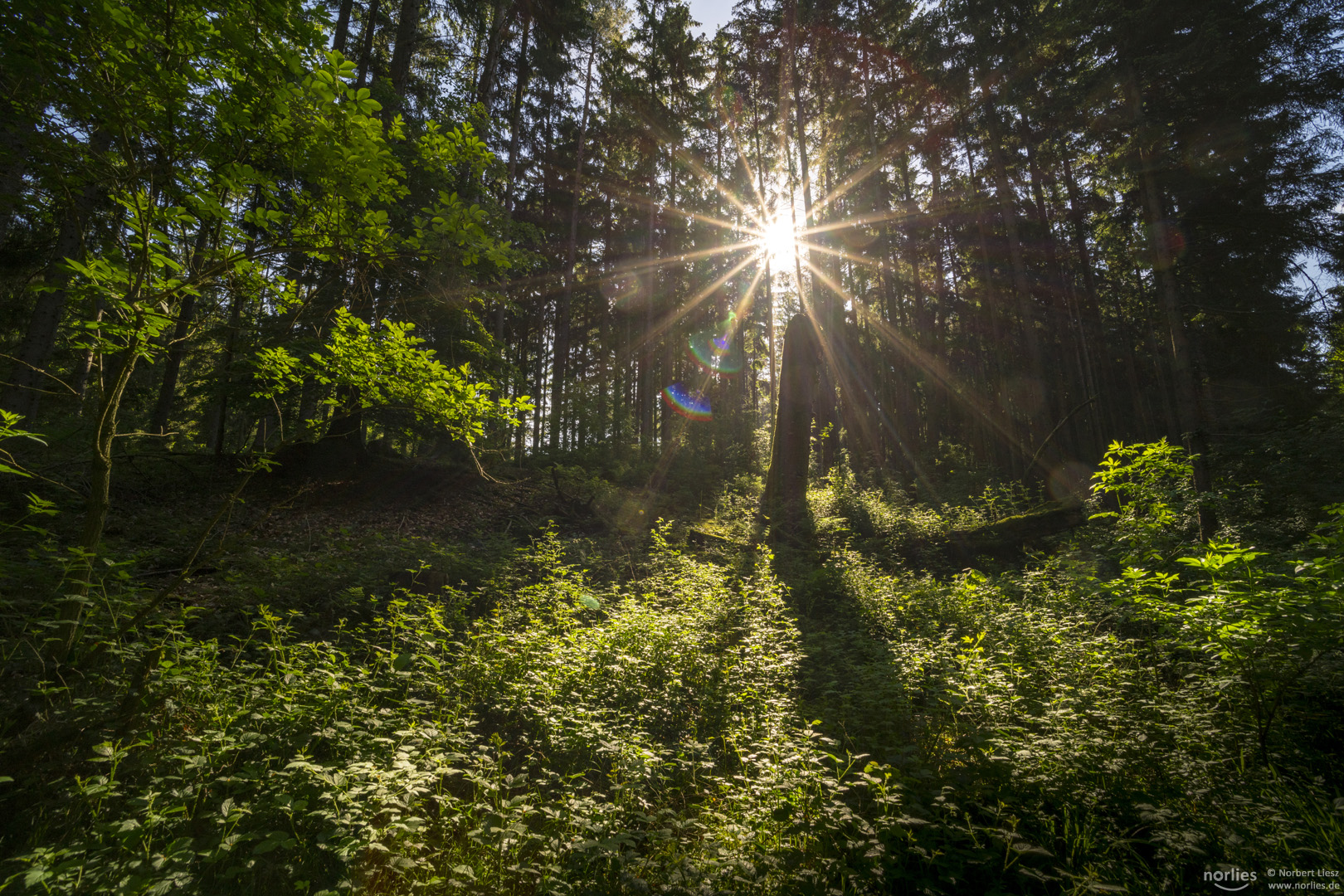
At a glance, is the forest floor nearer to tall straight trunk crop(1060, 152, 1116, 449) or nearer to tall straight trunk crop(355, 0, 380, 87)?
tall straight trunk crop(355, 0, 380, 87)

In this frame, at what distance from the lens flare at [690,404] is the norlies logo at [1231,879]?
845 inches

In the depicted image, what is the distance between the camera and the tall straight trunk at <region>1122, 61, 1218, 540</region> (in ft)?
29.1

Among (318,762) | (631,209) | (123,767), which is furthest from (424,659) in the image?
(631,209)

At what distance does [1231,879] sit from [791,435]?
1009 centimetres

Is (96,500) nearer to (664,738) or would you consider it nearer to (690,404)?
(664,738)

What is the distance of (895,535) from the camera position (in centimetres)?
1049

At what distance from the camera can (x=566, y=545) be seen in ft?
29.7

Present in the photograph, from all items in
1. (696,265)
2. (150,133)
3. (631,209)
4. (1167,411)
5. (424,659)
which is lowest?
(424,659)

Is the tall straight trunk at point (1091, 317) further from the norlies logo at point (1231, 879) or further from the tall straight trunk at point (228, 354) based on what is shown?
the tall straight trunk at point (228, 354)

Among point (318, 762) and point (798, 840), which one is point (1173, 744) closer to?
point (798, 840)

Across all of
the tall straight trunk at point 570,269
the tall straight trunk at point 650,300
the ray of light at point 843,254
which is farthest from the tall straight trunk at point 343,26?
the ray of light at point 843,254

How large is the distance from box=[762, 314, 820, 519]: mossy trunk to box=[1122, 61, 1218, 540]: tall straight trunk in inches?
256

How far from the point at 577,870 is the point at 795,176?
2367 cm

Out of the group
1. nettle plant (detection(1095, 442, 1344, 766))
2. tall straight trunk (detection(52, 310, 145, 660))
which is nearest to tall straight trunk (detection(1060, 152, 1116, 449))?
nettle plant (detection(1095, 442, 1344, 766))
